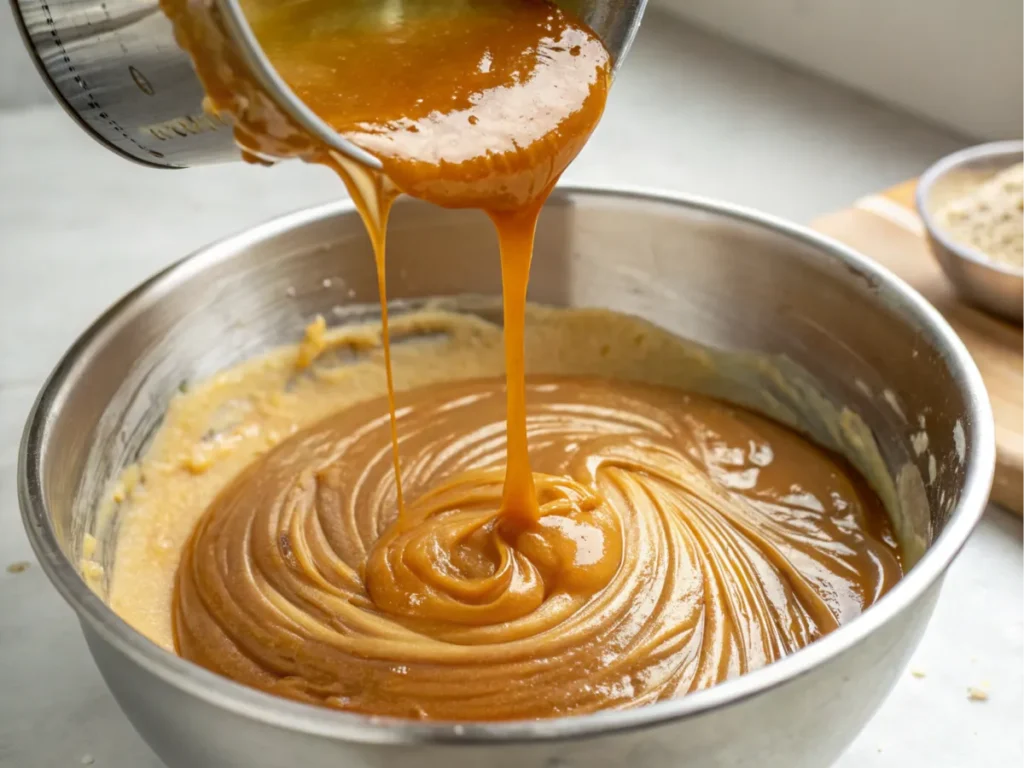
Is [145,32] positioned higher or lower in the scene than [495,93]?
higher

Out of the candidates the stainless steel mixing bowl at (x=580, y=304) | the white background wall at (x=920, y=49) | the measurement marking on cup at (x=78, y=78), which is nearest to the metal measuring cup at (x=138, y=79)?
the measurement marking on cup at (x=78, y=78)

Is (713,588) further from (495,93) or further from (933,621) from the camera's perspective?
(495,93)

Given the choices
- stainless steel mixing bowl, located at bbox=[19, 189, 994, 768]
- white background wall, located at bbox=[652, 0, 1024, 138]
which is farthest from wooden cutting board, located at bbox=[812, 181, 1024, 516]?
white background wall, located at bbox=[652, 0, 1024, 138]

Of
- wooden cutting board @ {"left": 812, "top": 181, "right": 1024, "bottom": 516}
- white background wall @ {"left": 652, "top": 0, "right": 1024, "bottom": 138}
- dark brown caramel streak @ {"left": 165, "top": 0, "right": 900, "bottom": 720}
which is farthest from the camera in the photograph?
white background wall @ {"left": 652, "top": 0, "right": 1024, "bottom": 138}

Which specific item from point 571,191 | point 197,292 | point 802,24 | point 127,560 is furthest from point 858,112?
point 127,560

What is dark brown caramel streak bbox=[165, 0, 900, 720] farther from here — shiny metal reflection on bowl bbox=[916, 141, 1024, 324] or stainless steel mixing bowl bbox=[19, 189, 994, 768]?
shiny metal reflection on bowl bbox=[916, 141, 1024, 324]

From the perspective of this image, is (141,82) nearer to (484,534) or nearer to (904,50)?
(484,534)
